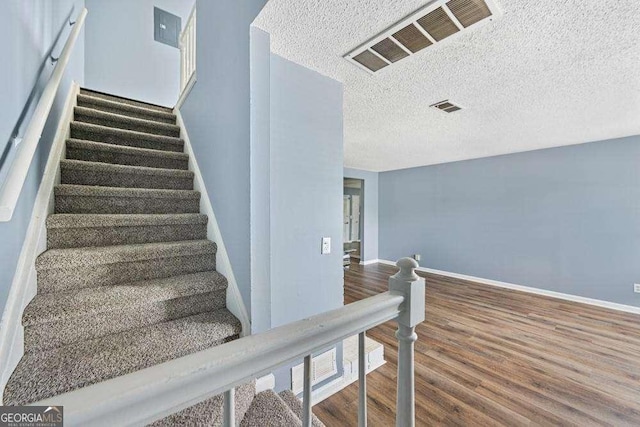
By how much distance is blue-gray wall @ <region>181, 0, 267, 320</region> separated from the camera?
1.52 metres

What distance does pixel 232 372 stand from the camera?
18.4 inches

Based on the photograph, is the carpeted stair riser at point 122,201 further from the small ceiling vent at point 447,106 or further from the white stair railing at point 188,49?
the small ceiling vent at point 447,106

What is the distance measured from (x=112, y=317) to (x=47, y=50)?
5.67 ft

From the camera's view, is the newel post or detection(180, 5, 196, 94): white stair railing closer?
the newel post

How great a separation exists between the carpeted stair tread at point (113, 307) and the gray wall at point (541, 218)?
4.55 m

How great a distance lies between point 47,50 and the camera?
1714mm

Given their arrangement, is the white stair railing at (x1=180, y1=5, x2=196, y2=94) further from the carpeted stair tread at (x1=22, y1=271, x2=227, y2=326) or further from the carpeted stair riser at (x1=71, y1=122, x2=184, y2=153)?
the carpeted stair tread at (x1=22, y1=271, x2=227, y2=326)

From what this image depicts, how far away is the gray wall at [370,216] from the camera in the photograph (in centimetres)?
623

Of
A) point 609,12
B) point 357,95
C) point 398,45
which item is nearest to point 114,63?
point 357,95

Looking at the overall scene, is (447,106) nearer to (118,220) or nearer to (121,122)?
(118,220)

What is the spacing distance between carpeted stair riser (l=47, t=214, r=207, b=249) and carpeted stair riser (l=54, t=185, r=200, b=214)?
17 cm

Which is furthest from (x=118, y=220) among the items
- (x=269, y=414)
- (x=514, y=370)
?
(x=514, y=370)

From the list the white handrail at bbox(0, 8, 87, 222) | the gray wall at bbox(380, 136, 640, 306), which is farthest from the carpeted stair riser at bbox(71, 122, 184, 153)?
the gray wall at bbox(380, 136, 640, 306)

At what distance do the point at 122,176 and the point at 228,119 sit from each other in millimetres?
958
